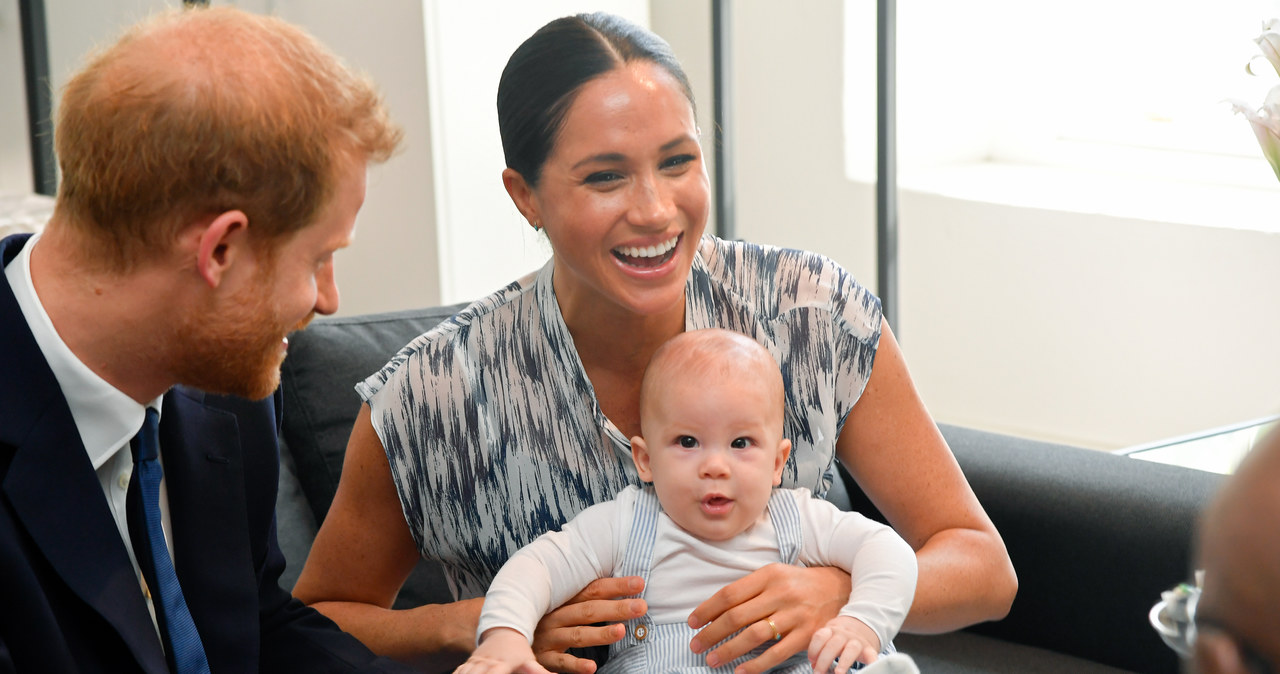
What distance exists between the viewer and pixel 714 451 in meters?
1.54

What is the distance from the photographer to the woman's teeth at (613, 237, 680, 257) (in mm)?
1600

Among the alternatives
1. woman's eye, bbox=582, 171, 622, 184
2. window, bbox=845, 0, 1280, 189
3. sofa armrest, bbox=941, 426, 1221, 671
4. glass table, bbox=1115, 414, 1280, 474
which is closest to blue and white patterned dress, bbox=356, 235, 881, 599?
woman's eye, bbox=582, 171, 622, 184

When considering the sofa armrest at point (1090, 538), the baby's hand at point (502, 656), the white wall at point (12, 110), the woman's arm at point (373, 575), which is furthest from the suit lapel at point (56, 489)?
the white wall at point (12, 110)

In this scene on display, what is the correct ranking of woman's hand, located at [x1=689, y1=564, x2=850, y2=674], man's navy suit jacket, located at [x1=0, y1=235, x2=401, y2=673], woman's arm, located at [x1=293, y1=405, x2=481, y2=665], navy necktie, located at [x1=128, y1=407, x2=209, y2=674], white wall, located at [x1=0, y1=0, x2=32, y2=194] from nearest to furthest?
man's navy suit jacket, located at [x1=0, y1=235, x2=401, y2=673] < navy necktie, located at [x1=128, y1=407, x2=209, y2=674] < woman's hand, located at [x1=689, y1=564, x2=850, y2=674] < woman's arm, located at [x1=293, y1=405, x2=481, y2=665] < white wall, located at [x1=0, y1=0, x2=32, y2=194]

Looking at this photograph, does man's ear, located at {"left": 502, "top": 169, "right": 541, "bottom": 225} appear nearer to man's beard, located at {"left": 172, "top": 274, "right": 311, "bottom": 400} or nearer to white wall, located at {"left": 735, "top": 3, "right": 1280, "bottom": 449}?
man's beard, located at {"left": 172, "top": 274, "right": 311, "bottom": 400}

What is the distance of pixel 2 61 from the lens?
5.18 meters

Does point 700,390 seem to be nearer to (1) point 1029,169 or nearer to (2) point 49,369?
(2) point 49,369

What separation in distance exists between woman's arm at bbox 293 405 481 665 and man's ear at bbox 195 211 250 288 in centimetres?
56

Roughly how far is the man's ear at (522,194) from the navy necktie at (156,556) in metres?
0.57

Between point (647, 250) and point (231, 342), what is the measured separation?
1.84 ft

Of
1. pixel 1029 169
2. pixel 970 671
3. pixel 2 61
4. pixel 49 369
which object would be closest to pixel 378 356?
pixel 49 369

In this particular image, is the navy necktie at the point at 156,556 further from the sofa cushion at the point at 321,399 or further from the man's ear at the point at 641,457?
the sofa cushion at the point at 321,399

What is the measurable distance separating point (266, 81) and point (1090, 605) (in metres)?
1.62

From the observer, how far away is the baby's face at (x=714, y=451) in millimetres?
1529
